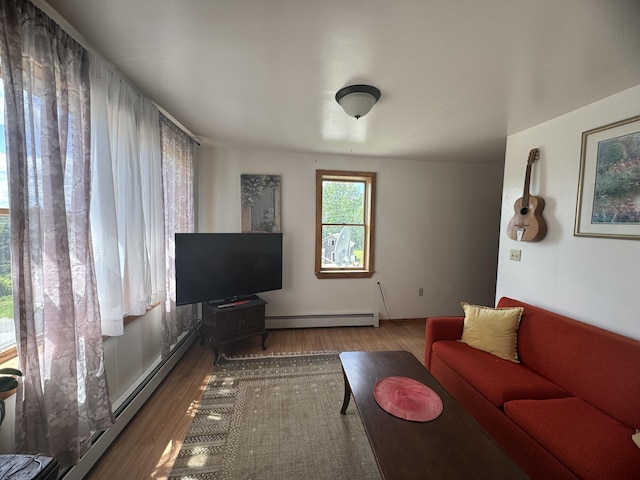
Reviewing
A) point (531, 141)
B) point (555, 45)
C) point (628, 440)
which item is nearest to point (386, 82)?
point (555, 45)

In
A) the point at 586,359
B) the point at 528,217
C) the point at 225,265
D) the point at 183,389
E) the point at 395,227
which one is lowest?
the point at 183,389

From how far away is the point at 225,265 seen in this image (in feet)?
8.56

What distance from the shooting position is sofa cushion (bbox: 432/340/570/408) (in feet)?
5.07

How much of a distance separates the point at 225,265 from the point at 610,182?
3207mm

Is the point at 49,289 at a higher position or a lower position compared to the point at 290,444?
higher

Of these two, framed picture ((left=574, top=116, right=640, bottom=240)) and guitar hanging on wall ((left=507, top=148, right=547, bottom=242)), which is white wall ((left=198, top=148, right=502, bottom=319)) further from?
framed picture ((left=574, top=116, right=640, bottom=240))

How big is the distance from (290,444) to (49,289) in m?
1.60

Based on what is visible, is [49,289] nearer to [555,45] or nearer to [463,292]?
[555,45]

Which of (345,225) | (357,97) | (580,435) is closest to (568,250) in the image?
(580,435)

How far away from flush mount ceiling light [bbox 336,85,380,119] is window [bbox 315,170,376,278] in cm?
164

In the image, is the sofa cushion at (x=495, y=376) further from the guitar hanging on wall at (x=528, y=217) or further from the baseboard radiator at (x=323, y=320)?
the baseboard radiator at (x=323, y=320)

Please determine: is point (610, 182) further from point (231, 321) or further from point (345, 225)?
point (231, 321)

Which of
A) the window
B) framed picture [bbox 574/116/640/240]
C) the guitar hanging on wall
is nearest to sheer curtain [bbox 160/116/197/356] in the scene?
the window

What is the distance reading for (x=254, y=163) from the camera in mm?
3219
